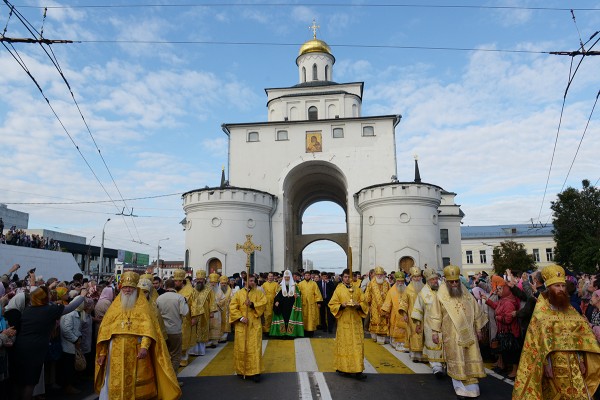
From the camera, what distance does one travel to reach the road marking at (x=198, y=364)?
770 centimetres

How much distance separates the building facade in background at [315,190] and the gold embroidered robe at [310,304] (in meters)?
14.2

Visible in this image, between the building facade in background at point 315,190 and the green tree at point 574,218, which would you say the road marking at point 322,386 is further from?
the green tree at point 574,218

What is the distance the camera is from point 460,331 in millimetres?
6207

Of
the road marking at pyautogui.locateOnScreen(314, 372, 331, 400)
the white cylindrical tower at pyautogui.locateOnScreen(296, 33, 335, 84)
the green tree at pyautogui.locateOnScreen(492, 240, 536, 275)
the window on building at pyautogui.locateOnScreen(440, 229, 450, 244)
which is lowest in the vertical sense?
the road marking at pyautogui.locateOnScreen(314, 372, 331, 400)

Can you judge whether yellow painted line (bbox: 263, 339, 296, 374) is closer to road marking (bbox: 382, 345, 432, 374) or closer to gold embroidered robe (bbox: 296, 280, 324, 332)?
gold embroidered robe (bbox: 296, 280, 324, 332)

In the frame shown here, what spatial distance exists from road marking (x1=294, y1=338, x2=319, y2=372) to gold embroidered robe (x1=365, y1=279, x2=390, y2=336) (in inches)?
71.1

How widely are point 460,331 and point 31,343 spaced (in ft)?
18.5

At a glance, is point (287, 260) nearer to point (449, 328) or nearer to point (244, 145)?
point (244, 145)

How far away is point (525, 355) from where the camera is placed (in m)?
4.50

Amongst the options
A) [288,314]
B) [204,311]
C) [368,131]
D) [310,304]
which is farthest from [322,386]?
[368,131]

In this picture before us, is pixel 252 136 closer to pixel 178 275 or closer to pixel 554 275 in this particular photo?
pixel 178 275

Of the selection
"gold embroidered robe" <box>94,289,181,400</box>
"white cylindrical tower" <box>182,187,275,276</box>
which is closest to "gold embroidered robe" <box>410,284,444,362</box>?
"gold embroidered robe" <box>94,289,181,400</box>

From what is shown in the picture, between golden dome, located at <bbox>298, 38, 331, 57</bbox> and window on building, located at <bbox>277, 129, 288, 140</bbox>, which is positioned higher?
golden dome, located at <bbox>298, 38, 331, 57</bbox>

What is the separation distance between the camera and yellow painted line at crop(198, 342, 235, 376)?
25.4ft
